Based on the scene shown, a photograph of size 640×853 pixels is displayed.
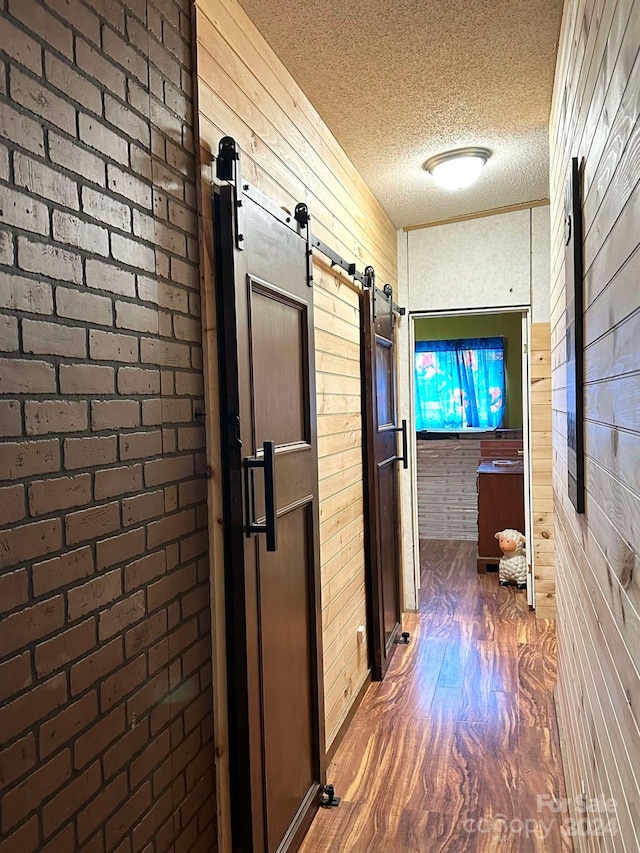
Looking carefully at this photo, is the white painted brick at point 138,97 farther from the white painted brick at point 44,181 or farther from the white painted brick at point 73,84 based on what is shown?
the white painted brick at point 44,181

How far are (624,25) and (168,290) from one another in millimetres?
1094

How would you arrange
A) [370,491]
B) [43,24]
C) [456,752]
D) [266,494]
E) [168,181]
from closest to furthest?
[43,24] → [168,181] → [266,494] → [456,752] → [370,491]

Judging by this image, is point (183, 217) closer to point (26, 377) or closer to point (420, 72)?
point (26, 377)

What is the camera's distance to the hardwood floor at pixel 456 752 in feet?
7.47

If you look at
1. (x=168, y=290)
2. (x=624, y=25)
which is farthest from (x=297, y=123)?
(x=624, y=25)

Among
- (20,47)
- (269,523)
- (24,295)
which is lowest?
(269,523)

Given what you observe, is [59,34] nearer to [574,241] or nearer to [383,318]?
[574,241]

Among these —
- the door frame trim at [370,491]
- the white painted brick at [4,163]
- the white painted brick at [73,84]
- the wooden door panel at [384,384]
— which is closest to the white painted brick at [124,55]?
the white painted brick at [73,84]

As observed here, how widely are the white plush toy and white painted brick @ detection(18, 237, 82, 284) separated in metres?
4.53

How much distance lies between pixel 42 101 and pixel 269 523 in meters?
1.14

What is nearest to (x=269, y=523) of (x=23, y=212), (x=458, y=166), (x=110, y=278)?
(x=110, y=278)

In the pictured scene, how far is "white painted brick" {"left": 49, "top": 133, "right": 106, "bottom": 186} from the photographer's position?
4.02ft

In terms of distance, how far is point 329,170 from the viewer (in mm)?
2963

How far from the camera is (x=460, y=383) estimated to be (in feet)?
24.9
